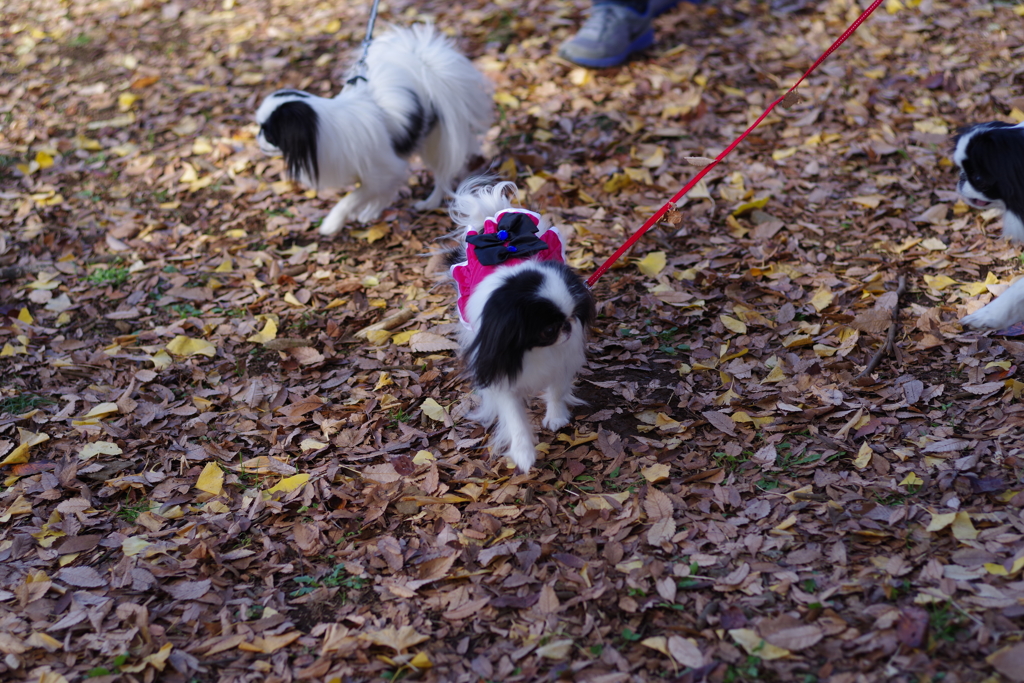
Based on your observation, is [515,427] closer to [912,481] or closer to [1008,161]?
[912,481]

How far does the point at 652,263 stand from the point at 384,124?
5.04 feet

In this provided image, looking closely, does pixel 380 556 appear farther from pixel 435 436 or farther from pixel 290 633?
pixel 435 436

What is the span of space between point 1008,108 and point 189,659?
4.49m

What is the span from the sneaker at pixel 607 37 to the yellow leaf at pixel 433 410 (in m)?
2.93

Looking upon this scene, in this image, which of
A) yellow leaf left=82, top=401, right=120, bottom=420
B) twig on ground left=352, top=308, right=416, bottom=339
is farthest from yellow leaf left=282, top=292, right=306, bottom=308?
yellow leaf left=82, top=401, right=120, bottom=420

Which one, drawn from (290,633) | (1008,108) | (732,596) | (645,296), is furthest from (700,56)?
Answer: (290,633)

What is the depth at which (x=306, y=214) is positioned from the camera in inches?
170

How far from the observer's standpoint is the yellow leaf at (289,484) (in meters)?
2.69

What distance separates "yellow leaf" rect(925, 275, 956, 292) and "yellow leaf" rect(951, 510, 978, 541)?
4.22 ft

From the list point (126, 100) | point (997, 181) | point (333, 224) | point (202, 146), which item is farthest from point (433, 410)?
point (126, 100)

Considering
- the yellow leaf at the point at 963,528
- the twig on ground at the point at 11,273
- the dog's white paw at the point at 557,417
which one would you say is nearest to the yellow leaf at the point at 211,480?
the dog's white paw at the point at 557,417

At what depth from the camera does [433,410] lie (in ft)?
9.84

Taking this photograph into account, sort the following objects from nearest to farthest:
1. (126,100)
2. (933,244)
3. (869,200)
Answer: (933,244)
(869,200)
(126,100)

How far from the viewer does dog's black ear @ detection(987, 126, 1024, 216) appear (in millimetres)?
2740
